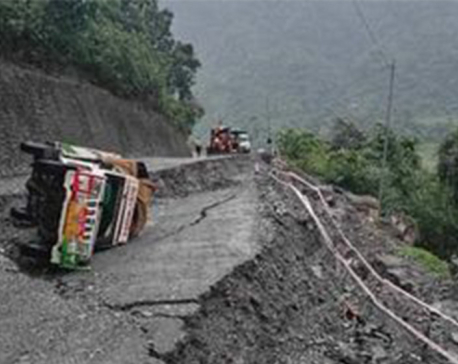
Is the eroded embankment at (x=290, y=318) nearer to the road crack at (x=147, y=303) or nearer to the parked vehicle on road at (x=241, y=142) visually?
the road crack at (x=147, y=303)

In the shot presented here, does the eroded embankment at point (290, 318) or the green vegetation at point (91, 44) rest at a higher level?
the green vegetation at point (91, 44)

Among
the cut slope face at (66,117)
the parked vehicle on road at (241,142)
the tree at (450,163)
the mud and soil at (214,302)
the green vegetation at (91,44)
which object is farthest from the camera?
the parked vehicle on road at (241,142)

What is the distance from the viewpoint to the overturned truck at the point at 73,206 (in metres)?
12.5

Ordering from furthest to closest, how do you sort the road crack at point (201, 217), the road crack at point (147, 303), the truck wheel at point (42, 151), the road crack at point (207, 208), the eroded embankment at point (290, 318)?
1. the road crack at point (207, 208)
2. the road crack at point (201, 217)
3. the truck wheel at point (42, 151)
4. the road crack at point (147, 303)
5. the eroded embankment at point (290, 318)

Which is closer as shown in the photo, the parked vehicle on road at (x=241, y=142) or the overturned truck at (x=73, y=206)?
the overturned truck at (x=73, y=206)

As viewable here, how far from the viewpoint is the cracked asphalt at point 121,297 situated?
8.81 meters

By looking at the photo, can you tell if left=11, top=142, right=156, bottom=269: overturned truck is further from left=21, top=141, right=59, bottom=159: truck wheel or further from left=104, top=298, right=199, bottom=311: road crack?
left=104, top=298, right=199, bottom=311: road crack

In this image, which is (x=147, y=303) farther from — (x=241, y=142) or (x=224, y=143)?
(x=241, y=142)

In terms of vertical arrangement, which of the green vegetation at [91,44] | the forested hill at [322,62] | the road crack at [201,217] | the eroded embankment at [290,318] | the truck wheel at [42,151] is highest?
the forested hill at [322,62]

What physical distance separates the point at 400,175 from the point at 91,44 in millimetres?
20121

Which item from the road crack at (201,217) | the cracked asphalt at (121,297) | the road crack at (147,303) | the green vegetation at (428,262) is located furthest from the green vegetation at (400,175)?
the road crack at (147,303)

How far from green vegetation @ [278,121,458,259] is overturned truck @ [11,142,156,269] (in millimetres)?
21942

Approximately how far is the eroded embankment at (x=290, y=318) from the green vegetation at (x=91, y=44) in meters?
13.6

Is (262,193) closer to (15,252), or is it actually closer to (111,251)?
(111,251)
